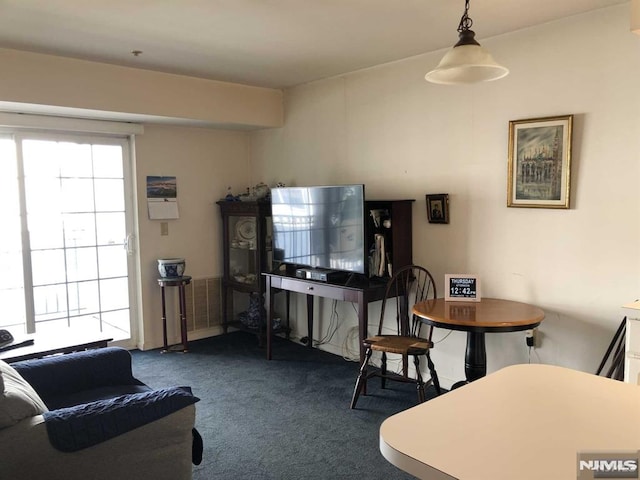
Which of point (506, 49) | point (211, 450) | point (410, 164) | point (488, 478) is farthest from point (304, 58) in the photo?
point (488, 478)

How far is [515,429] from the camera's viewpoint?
1163mm

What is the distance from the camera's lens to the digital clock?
3.31 metres

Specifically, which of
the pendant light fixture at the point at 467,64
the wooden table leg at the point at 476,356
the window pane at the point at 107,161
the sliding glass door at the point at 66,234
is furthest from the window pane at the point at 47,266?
the pendant light fixture at the point at 467,64

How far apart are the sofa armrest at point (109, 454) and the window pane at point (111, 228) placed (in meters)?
2.96

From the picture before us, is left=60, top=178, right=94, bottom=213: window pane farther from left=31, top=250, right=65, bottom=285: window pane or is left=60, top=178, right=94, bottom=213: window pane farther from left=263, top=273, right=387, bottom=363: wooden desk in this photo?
left=263, top=273, right=387, bottom=363: wooden desk

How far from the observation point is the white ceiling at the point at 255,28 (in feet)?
8.93

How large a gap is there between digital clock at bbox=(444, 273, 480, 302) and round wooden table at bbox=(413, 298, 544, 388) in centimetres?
6

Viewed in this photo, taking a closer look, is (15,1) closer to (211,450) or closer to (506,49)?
(211,450)

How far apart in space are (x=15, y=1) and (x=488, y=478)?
2.98 meters

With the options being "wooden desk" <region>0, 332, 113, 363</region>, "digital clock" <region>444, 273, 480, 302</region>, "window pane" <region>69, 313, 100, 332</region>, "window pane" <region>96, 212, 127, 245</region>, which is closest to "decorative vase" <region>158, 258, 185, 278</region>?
"window pane" <region>96, 212, 127, 245</region>

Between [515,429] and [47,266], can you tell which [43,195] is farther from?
[515,429]

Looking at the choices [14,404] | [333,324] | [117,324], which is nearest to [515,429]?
[14,404]

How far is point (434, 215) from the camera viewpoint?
365 centimetres

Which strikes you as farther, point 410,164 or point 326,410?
point 410,164
